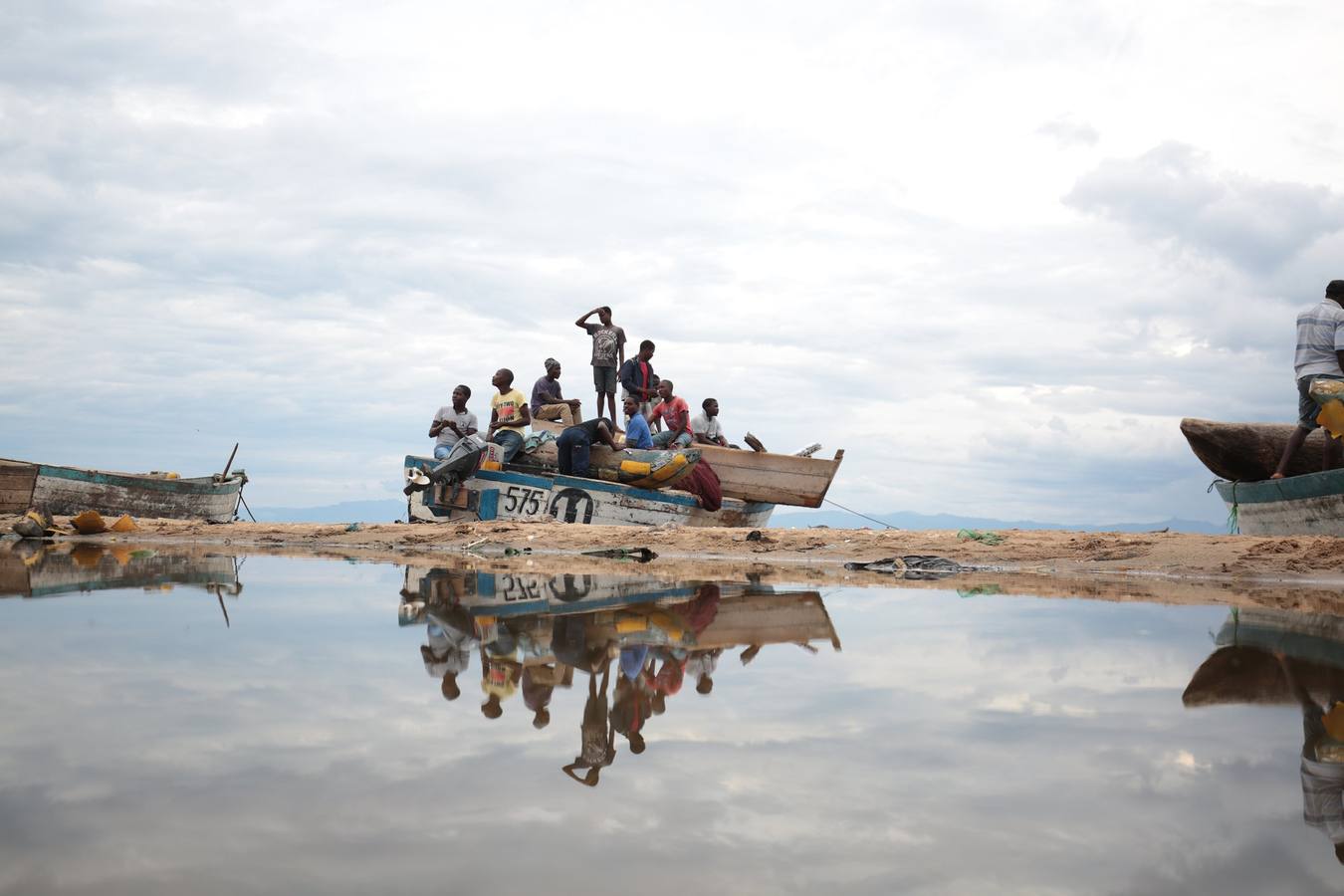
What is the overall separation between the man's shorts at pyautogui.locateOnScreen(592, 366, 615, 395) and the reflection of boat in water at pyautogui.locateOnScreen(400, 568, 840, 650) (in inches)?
314

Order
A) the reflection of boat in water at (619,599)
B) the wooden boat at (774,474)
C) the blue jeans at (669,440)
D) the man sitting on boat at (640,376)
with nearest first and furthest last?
the reflection of boat in water at (619,599)
the wooden boat at (774,474)
the blue jeans at (669,440)
the man sitting on boat at (640,376)

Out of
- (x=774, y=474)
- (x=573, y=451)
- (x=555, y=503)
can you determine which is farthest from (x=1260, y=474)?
(x=555, y=503)

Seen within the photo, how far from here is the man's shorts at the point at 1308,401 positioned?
1034 cm

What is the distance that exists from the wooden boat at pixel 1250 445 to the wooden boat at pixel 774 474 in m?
4.97

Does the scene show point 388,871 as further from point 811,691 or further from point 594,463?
point 594,463

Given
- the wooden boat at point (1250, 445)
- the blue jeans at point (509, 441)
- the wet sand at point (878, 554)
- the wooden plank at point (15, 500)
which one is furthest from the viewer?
the wooden plank at point (15, 500)

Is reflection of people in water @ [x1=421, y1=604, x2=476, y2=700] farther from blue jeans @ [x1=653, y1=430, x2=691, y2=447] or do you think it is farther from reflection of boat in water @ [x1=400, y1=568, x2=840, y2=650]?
blue jeans @ [x1=653, y1=430, x2=691, y2=447]

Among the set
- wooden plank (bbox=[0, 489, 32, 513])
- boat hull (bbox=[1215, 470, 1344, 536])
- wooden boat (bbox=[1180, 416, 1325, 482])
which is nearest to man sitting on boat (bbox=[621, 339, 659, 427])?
wooden boat (bbox=[1180, 416, 1325, 482])

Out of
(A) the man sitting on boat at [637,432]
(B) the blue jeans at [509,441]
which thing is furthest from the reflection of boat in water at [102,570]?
(A) the man sitting on boat at [637,432]

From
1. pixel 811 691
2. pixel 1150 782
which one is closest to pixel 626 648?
pixel 811 691

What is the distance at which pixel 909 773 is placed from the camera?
2.77 metres

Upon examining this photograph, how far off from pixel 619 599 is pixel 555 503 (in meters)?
8.95

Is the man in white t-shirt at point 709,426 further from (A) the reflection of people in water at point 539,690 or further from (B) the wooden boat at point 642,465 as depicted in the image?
(A) the reflection of people in water at point 539,690

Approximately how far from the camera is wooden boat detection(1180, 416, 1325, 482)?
13.0 metres
